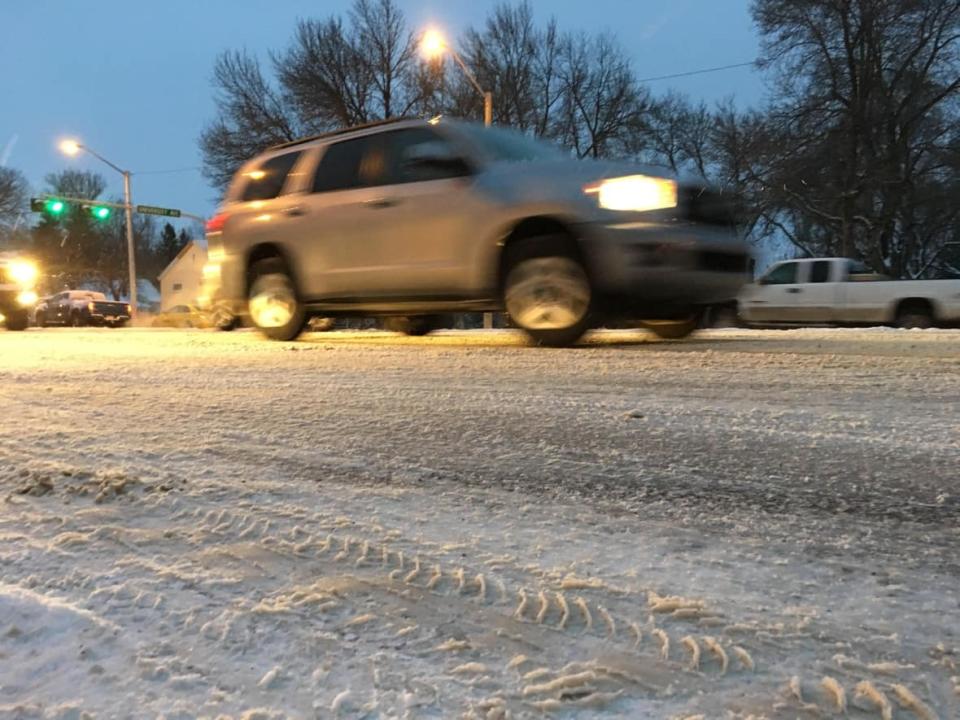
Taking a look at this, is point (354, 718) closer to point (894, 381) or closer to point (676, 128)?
point (894, 381)

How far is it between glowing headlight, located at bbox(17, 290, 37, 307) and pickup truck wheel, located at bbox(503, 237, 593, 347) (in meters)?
14.0

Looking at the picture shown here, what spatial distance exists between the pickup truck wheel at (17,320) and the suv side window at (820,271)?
648 inches

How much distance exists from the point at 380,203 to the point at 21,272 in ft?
43.4

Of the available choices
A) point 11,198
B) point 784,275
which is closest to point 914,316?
point 784,275

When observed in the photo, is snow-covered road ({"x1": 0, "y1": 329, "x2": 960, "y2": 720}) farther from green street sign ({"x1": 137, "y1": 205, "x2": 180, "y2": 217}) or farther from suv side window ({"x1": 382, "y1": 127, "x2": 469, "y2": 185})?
green street sign ({"x1": 137, "y1": 205, "x2": 180, "y2": 217})

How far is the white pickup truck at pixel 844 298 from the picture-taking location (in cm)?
1359

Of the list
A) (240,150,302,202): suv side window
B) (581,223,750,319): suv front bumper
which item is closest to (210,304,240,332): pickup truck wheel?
(240,150,302,202): suv side window

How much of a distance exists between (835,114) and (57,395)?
1144 inches

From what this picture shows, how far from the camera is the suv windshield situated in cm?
592

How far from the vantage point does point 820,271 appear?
14766 mm

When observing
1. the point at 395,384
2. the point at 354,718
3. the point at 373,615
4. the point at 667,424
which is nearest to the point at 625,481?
the point at 667,424

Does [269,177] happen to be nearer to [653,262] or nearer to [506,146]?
[506,146]

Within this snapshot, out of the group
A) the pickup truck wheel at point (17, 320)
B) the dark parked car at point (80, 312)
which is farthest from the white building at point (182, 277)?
the pickup truck wheel at point (17, 320)

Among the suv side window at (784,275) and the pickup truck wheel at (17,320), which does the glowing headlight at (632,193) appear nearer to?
the suv side window at (784,275)
